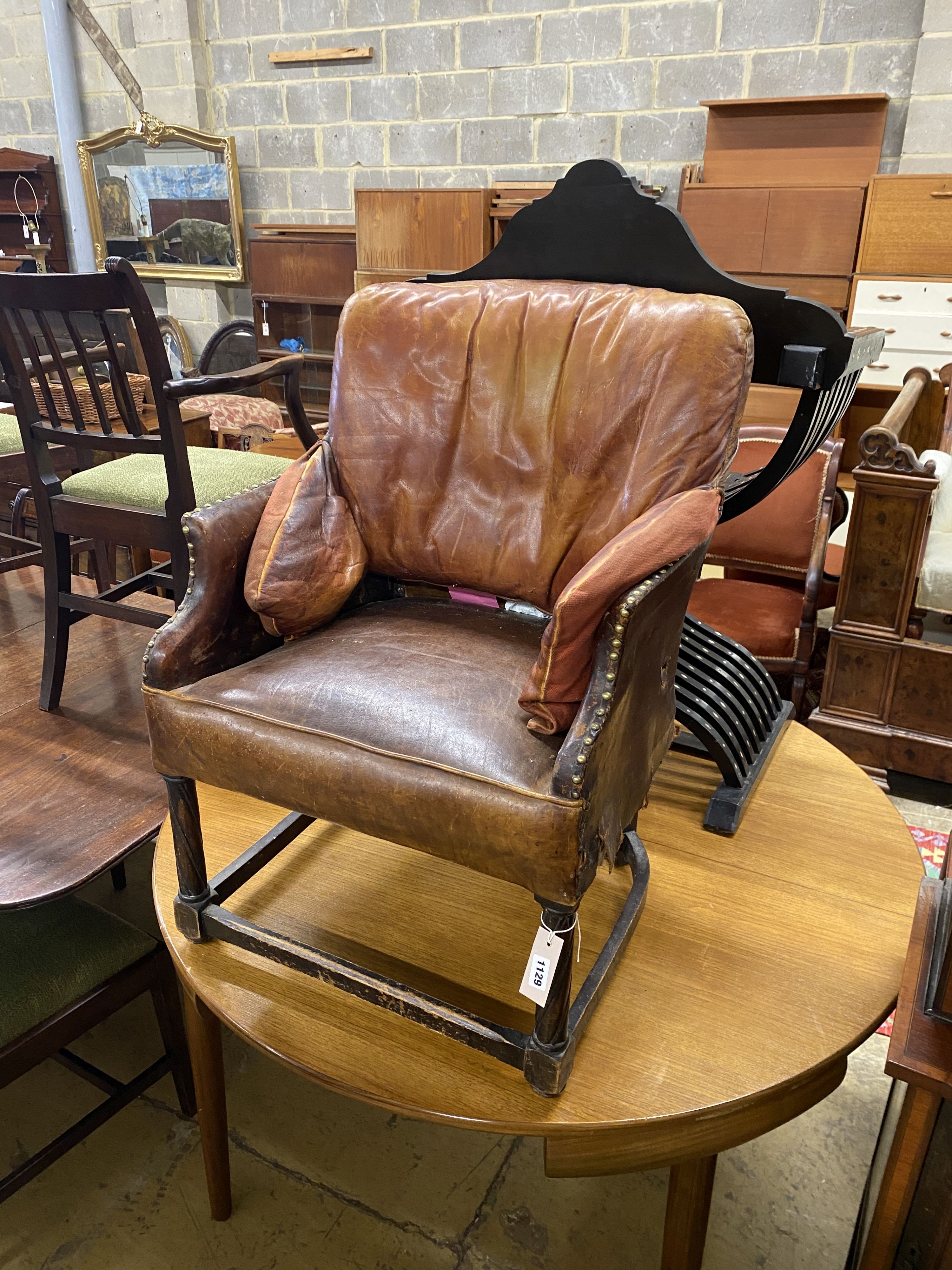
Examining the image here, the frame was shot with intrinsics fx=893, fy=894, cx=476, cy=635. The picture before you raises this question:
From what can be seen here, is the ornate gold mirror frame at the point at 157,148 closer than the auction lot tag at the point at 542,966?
No

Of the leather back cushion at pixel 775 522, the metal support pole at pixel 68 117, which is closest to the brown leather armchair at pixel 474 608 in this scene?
the leather back cushion at pixel 775 522

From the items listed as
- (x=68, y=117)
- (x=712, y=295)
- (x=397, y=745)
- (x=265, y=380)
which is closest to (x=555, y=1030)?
(x=397, y=745)

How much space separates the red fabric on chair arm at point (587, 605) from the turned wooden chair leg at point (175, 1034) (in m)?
0.84

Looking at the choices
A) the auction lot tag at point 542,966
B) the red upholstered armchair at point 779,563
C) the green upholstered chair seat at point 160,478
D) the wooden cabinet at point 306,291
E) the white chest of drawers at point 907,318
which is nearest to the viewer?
the auction lot tag at point 542,966

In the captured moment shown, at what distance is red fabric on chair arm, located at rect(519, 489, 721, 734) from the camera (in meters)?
0.97

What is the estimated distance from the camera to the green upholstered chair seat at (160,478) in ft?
6.23

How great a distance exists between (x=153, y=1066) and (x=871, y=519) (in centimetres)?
191

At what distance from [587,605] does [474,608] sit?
1.58 ft

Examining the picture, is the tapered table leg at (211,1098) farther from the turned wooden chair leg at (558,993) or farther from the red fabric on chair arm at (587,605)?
the red fabric on chair arm at (587,605)

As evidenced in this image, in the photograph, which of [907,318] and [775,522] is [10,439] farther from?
[907,318]

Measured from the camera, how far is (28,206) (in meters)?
6.00

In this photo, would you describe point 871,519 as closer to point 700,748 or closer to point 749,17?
point 700,748

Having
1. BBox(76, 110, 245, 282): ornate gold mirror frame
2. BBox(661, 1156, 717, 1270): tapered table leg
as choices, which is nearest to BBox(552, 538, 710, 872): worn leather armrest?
BBox(661, 1156, 717, 1270): tapered table leg

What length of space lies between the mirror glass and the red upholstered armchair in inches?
168
